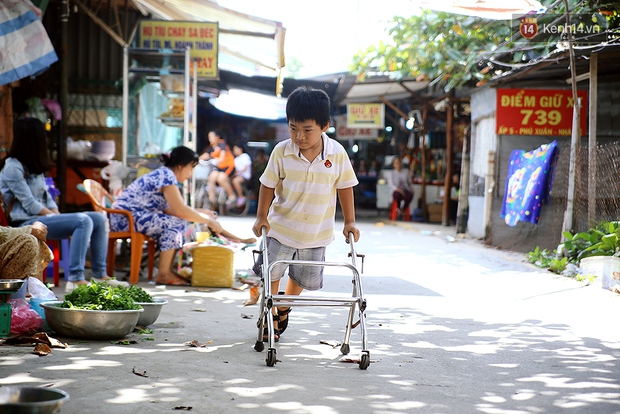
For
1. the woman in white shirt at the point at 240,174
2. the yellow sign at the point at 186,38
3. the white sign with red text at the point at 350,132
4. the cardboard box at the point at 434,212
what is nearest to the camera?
the yellow sign at the point at 186,38

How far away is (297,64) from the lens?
7462 cm

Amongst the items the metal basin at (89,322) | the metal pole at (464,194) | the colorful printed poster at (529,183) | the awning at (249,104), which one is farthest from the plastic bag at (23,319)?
the awning at (249,104)

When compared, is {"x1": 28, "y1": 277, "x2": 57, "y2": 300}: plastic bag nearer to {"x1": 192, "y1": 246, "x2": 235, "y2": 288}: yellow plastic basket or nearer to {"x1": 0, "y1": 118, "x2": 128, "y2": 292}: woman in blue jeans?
{"x1": 0, "y1": 118, "x2": 128, "y2": 292}: woman in blue jeans

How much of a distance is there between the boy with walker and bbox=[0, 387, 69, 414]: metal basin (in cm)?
214

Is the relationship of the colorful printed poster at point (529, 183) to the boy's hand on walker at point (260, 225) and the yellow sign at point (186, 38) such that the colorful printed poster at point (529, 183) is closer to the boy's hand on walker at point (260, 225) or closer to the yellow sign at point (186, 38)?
the yellow sign at point (186, 38)

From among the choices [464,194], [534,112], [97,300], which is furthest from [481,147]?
[97,300]

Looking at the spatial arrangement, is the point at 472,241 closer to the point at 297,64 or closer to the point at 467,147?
the point at 467,147

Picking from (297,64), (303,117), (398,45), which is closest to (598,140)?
(398,45)

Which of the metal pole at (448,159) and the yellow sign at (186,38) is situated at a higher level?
the yellow sign at (186,38)

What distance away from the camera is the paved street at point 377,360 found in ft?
12.2

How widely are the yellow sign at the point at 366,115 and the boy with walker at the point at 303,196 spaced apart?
655 inches

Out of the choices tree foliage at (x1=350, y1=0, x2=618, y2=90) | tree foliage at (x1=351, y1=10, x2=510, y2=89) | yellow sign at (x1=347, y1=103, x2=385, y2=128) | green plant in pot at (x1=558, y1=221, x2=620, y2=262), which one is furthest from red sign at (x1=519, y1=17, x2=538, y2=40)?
yellow sign at (x1=347, y1=103, x2=385, y2=128)

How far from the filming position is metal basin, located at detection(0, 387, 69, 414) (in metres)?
2.69

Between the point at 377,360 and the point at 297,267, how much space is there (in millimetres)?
880
